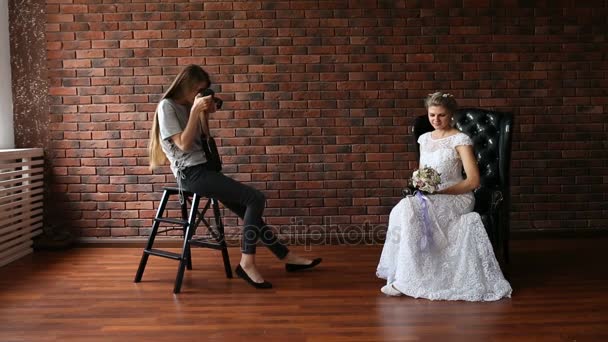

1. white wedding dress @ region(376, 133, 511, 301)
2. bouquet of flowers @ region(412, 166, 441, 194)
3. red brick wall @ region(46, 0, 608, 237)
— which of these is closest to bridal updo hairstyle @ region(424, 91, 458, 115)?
bouquet of flowers @ region(412, 166, 441, 194)

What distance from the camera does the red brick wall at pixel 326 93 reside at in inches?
231

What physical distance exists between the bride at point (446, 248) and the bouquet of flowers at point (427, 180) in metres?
0.09

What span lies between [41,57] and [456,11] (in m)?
3.79

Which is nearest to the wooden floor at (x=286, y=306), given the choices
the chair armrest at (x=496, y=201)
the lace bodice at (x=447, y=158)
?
the chair armrest at (x=496, y=201)

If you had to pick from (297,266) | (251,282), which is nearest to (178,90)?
(251,282)

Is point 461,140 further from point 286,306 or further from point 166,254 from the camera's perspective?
point 166,254

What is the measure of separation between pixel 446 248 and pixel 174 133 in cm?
191

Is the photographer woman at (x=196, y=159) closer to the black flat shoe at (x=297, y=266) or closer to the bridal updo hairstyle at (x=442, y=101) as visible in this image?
the black flat shoe at (x=297, y=266)

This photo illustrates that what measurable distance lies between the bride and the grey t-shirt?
1.41 meters

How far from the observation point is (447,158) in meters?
4.39

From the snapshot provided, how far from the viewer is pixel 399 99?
5.91m

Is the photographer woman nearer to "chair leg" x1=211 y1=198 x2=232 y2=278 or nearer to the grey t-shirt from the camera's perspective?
the grey t-shirt

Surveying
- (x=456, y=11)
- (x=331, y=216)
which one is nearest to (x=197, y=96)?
(x=331, y=216)

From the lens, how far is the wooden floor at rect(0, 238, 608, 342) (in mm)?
3389
